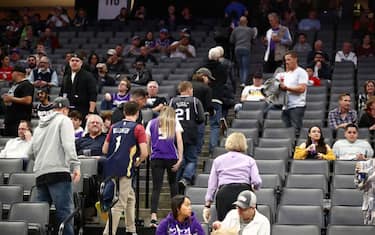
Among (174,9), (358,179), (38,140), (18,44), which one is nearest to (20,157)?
(38,140)

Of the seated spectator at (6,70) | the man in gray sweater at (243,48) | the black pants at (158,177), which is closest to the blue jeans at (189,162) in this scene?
the black pants at (158,177)

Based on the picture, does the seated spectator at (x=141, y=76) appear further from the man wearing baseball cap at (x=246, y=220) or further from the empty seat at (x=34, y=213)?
the man wearing baseball cap at (x=246, y=220)

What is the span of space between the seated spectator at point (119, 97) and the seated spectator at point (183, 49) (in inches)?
179

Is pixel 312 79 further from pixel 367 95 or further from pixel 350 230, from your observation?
pixel 350 230

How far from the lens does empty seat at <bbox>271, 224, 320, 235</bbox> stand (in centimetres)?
918

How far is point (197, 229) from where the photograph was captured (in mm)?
8953

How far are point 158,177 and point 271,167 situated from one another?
1.44 meters

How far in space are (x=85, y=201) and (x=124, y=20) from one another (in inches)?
475

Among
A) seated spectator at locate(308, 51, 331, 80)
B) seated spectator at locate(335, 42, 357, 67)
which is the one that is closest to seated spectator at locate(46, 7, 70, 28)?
seated spectator at locate(335, 42, 357, 67)

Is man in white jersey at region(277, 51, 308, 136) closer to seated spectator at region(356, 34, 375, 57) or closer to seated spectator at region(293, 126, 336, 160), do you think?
seated spectator at region(293, 126, 336, 160)

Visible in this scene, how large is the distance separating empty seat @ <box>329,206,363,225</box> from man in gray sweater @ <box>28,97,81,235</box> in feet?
8.71

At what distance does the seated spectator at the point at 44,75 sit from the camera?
52.9 ft

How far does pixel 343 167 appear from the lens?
452 inches

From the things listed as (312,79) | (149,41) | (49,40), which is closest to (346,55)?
(312,79)
